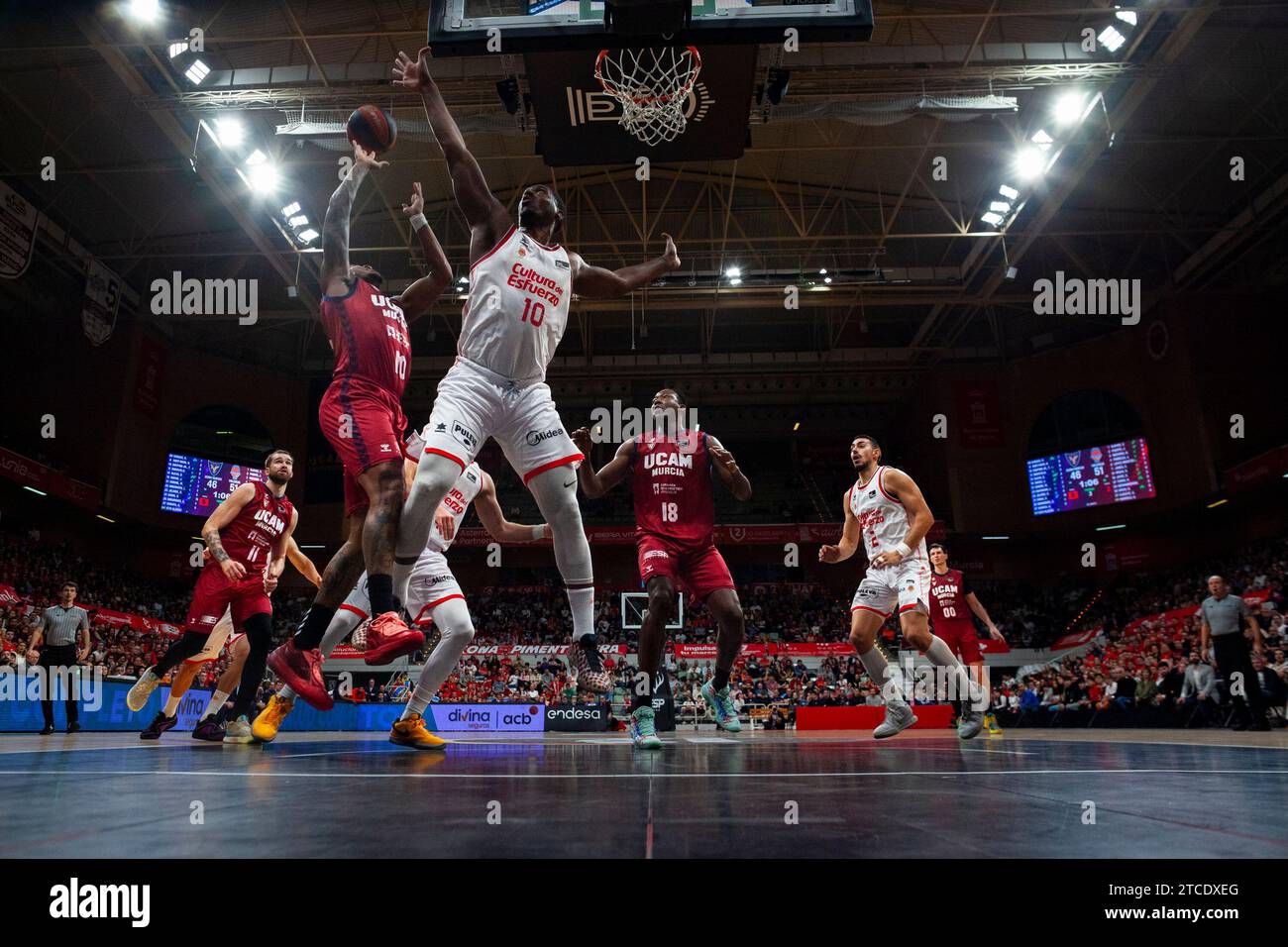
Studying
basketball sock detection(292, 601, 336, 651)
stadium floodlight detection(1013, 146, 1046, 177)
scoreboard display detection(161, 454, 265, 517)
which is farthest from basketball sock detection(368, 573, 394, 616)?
scoreboard display detection(161, 454, 265, 517)

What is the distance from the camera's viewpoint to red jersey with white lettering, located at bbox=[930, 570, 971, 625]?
9.67m

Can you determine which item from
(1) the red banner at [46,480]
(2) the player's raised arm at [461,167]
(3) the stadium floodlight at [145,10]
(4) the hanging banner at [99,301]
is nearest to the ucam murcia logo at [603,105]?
(3) the stadium floodlight at [145,10]

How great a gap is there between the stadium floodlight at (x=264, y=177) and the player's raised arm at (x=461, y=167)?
13444mm

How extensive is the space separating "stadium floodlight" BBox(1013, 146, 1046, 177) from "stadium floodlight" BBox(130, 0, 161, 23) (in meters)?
14.6

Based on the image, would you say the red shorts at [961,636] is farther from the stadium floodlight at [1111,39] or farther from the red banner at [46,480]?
the red banner at [46,480]

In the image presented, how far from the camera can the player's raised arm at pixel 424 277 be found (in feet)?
14.1

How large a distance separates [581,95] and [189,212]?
516 inches

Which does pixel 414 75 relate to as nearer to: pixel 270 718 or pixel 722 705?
pixel 270 718

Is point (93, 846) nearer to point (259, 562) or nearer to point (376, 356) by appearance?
point (376, 356)

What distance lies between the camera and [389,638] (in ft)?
11.9

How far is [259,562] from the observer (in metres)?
6.22

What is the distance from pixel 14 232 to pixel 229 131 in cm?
460
